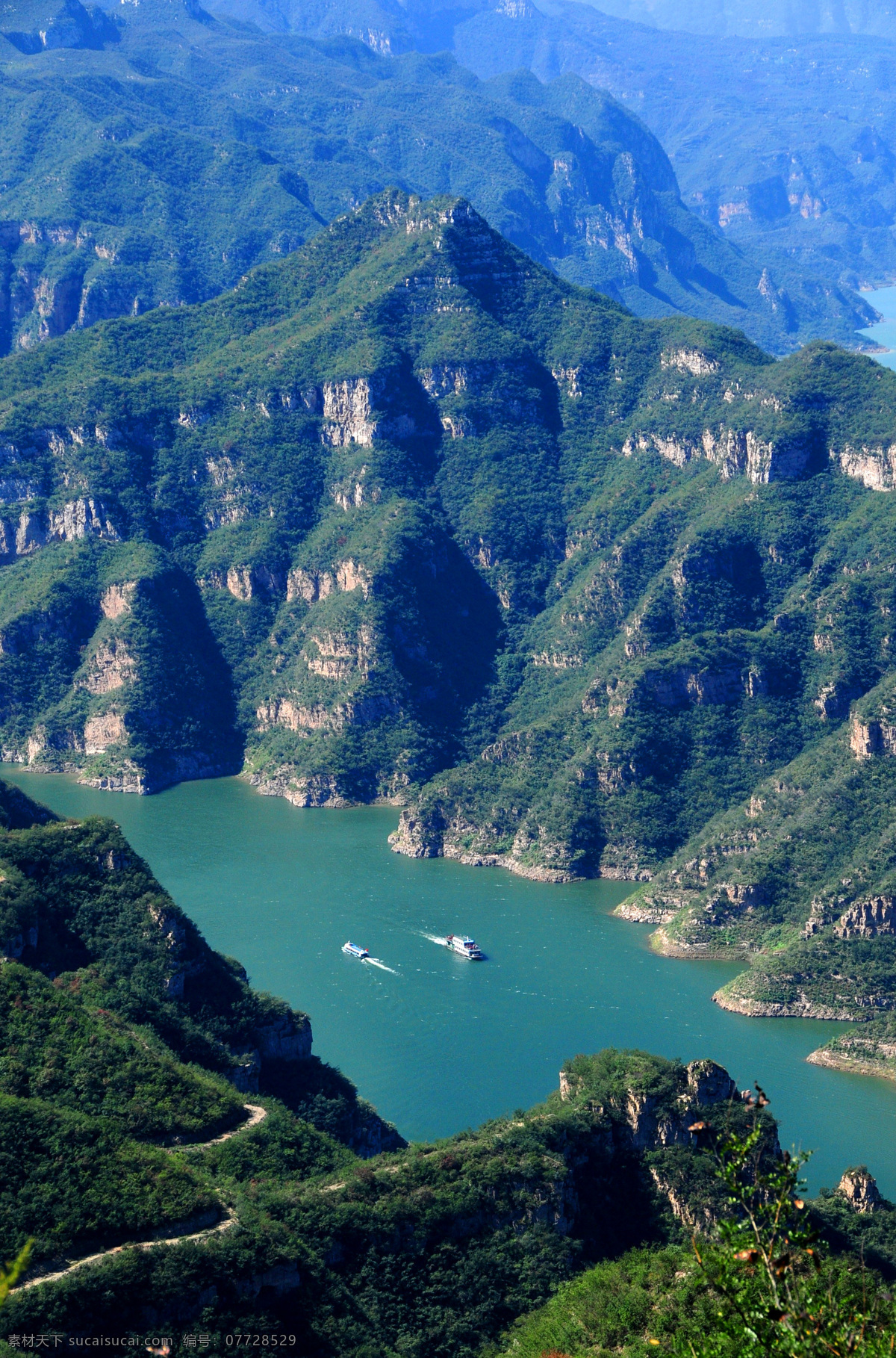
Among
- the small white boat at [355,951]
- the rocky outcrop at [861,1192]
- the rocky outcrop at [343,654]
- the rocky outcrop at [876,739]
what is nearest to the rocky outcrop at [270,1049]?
the rocky outcrop at [861,1192]

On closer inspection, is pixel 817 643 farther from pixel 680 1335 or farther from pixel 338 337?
pixel 680 1335

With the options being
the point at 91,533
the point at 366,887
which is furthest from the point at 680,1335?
the point at 91,533

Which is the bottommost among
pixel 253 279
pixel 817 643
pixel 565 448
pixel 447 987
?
pixel 447 987

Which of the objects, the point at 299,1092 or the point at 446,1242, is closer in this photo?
the point at 446,1242

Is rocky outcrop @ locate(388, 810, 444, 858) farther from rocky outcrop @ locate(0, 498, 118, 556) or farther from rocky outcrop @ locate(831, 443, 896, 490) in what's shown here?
rocky outcrop @ locate(0, 498, 118, 556)

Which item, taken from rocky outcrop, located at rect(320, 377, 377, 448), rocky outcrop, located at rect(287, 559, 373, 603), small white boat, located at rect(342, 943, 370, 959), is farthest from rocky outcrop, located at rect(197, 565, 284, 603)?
small white boat, located at rect(342, 943, 370, 959)

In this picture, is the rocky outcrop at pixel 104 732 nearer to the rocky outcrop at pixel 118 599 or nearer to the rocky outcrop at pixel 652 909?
the rocky outcrop at pixel 118 599
